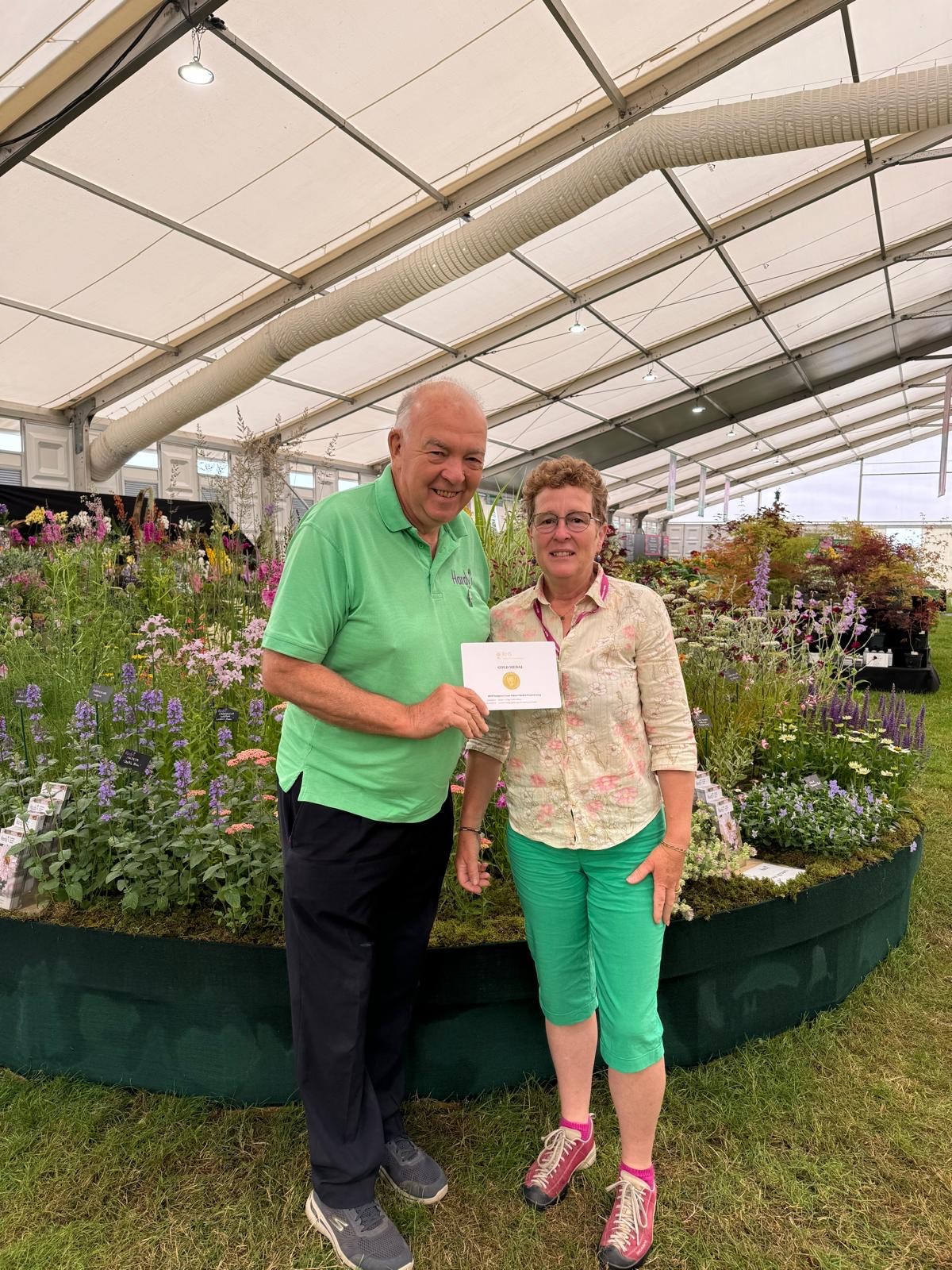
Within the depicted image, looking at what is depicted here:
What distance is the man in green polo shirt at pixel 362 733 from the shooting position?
4.52ft

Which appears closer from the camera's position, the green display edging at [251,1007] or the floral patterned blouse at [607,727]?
the floral patterned blouse at [607,727]

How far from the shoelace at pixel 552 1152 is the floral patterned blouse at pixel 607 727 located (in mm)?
685

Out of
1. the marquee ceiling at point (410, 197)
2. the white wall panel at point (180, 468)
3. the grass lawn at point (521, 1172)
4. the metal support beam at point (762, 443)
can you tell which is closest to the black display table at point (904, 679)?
the marquee ceiling at point (410, 197)

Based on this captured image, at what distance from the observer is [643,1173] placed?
160cm

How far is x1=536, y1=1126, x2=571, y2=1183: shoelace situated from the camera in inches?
67.3

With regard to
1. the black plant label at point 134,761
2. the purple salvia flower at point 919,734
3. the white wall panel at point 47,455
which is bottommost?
the purple salvia flower at point 919,734

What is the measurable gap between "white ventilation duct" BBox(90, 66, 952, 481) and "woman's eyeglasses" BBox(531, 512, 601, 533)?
6207mm

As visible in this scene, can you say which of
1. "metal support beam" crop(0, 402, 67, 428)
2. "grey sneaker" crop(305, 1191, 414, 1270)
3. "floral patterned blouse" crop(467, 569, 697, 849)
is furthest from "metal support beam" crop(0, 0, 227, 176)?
"grey sneaker" crop(305, 1191, 414, 1270)

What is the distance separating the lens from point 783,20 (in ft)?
21.3

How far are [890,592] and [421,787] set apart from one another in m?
7.94

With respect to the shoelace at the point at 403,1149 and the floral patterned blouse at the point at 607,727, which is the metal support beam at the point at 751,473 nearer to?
the floral patterned blouse at the point at 607,727

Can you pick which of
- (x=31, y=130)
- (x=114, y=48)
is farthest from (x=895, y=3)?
(x=31, y=130)

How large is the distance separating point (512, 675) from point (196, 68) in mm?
5818

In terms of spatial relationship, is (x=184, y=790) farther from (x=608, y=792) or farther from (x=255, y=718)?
(x=608, y=792)
